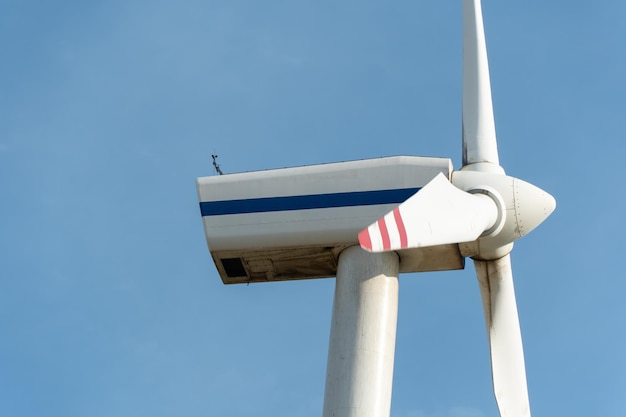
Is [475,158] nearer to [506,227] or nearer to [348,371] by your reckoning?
[506,227]

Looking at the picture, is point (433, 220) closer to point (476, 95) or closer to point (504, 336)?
point (504, 336)

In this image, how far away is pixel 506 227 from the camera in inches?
616

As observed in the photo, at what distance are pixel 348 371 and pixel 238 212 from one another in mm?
3220

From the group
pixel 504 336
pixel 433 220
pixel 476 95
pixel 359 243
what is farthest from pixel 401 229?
pixel 476 95

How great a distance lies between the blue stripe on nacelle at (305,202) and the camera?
15.7m

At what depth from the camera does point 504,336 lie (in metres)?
16.6

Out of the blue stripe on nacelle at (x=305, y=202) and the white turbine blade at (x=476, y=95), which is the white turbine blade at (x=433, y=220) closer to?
the blue stripe on nacelle at (x=305, y=202)

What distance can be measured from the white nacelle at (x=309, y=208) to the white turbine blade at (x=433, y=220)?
119 centimetres

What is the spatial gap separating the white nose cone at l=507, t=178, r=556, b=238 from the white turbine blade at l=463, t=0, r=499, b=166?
37.5 inches

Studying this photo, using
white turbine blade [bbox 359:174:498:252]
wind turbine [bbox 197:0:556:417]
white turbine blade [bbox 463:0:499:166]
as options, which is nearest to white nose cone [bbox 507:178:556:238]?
wind turbine [bbox 197:0:556:417]

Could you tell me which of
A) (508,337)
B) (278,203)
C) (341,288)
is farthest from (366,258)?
(508,337)

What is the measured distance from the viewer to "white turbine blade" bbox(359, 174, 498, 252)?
39.4 ft

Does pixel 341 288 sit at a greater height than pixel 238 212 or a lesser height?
lesser

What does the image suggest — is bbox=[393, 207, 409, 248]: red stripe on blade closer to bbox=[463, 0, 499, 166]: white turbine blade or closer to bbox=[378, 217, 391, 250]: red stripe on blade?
bbox=[378, 217, 391, 250]: red stripe on blade
